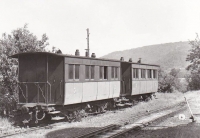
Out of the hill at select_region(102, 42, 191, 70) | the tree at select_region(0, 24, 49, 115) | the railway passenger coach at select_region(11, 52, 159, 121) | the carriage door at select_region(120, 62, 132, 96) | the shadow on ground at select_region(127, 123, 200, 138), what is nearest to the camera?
the shadow on ground at select_region(127, 123, 200, 138)

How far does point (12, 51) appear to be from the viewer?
592 inches

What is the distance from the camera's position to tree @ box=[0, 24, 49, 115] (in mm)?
14797

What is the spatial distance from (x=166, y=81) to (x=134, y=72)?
1630 cm

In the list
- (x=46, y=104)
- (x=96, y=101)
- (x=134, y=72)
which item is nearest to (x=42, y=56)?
(x=46, y=104)

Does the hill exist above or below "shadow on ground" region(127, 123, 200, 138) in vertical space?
above

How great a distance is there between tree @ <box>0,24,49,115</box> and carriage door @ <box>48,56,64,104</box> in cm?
365

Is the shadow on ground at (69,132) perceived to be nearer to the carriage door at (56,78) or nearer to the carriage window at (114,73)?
the carriage door at (56,78)

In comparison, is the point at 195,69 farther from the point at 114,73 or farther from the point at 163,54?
the point at 163,54

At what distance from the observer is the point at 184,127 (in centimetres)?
1077

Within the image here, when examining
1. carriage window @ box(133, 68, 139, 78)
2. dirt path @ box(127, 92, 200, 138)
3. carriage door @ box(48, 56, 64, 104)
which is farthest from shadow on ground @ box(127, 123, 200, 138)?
carriage window @ box(133, 68, 139, 78)

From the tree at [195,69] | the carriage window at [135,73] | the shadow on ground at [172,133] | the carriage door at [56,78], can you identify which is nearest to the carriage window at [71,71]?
the carriage door at [56,78]

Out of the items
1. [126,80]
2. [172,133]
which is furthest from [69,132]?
[126,80]

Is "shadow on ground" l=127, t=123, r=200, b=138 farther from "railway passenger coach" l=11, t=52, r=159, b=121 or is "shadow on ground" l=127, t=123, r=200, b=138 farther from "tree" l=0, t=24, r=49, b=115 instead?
"tree" l=0, t=24, r=49, b=115

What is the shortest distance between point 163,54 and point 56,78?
97547mm
